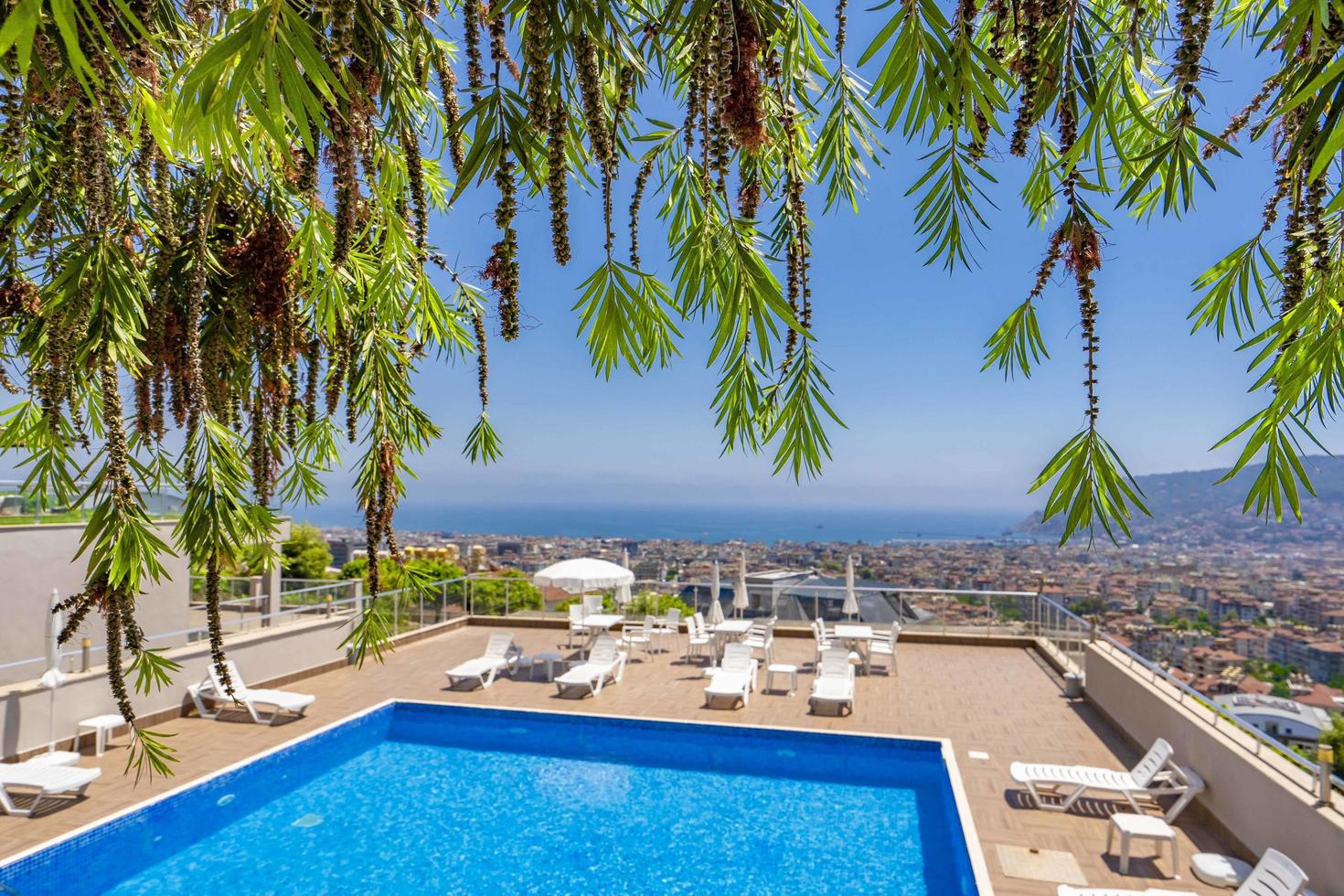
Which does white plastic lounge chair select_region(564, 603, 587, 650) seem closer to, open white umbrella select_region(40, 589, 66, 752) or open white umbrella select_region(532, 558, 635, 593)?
open white umbrella select_region(532, 558, 635, 593)

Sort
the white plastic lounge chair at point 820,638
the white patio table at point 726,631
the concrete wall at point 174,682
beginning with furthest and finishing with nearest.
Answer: the white patio table at point 726,631 < the white plastic lounge chair at point 820,638 < the concrete wall at point 174,682

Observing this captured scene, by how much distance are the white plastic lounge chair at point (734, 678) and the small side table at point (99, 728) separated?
Answer: 7.18 m

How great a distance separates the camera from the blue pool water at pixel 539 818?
6891 millimetres

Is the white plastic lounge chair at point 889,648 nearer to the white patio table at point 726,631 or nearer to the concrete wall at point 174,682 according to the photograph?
the white patio table at point 726,631

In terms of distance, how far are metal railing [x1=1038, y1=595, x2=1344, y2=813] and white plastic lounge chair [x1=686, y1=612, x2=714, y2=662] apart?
21.2 feet

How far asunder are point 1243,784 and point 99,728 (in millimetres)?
11323

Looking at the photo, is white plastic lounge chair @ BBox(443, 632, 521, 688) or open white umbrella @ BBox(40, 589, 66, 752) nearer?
open white umbrella @ BBox(40, 589, 66, 752)

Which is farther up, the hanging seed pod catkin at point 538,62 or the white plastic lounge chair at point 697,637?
the hanging seed pod catkin at point 538,62

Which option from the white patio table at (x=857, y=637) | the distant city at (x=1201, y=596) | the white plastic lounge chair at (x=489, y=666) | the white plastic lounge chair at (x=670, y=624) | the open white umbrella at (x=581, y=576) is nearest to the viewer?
the distant city at (x=1201, y=596)

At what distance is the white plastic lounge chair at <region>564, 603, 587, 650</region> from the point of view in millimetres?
15164

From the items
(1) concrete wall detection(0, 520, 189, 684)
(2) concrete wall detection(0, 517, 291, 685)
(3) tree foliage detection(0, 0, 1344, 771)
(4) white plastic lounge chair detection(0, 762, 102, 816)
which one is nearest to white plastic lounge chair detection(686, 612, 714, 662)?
(2) concrete wall detection(0, 517, 291, 685)

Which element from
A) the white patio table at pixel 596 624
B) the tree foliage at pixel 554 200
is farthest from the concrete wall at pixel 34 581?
the tree foliage at pixel 554 200

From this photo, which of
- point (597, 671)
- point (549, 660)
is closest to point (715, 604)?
point (549, 660)

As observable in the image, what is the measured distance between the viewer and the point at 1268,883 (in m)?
5.07
